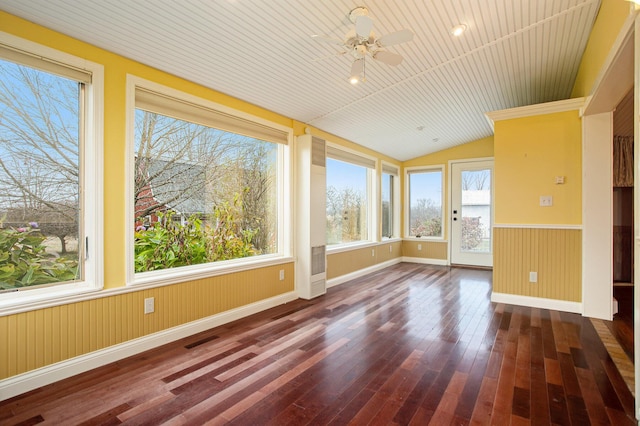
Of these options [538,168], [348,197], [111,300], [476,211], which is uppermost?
[538,168]

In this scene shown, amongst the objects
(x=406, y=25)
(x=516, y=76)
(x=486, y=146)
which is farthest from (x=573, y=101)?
(x=486, y=146)

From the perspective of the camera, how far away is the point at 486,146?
6.41 m

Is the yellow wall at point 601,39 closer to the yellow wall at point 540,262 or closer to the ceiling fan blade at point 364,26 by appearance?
the ceiling fan blade at point 364,26

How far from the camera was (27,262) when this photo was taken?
2.20 m

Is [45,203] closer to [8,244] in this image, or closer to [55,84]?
[8,244]

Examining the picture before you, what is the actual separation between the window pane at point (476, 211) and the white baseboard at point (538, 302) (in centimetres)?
253

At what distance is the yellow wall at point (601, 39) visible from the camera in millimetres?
2121

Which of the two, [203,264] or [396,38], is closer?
[396,38]

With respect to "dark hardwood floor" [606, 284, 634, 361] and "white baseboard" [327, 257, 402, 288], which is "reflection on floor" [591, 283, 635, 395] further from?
"white baseboard" [327, 257, 402, 288]

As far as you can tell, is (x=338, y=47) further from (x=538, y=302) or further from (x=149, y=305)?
(x=538, y=302)

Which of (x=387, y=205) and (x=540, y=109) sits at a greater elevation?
(x=540, y=109)

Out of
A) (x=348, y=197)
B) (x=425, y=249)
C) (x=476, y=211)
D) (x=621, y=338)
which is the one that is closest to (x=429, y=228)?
(x=425, y=249)

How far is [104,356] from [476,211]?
654 cm

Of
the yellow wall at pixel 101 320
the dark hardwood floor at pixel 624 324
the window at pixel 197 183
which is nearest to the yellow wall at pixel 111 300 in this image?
the yellow wall at pixel 101 320
